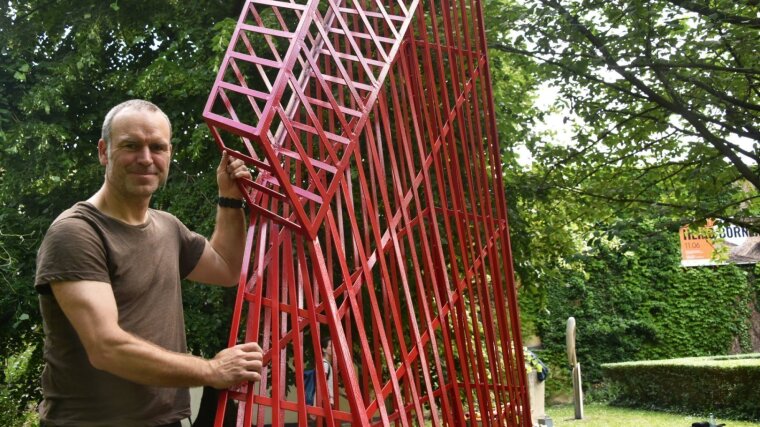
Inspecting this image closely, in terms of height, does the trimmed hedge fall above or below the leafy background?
below

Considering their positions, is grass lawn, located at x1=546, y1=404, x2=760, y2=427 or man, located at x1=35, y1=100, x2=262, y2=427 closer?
man, located at x1=35, y1=100, x2=262, y2=427

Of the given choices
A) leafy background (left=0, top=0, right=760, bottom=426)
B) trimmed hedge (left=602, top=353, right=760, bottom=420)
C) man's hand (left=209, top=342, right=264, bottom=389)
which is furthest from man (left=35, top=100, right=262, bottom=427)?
trimmed hedge (left=602, top=353, right=760, bottom=420)

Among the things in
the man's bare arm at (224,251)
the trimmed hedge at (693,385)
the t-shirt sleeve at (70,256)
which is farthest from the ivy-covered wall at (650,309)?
the t-shirt sleeve at (70,256)

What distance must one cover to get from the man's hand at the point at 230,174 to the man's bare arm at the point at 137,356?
0.44 m

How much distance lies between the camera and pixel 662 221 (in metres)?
6.34

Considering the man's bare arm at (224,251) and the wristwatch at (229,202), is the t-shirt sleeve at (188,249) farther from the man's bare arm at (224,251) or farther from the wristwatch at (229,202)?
the wristwatch at (229,202)

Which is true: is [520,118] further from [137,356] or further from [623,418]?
[137,356]

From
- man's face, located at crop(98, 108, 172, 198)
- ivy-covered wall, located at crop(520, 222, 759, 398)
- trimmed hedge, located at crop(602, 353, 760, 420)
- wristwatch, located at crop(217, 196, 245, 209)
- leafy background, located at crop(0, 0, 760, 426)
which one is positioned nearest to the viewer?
man's face, located at crop(98, 108, 172, 198)

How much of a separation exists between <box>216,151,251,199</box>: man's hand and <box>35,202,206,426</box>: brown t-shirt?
22 centimetres

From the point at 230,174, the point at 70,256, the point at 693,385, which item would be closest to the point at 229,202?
the point at 230,174

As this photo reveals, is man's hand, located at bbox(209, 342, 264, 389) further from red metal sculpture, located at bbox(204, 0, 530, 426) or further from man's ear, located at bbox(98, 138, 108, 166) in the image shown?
man's ear, located at bbox(98, 138, 108, 166)

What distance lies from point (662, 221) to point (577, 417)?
23.1ft

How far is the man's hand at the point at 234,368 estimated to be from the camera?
1.44m

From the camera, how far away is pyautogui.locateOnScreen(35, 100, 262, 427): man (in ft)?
4.93
